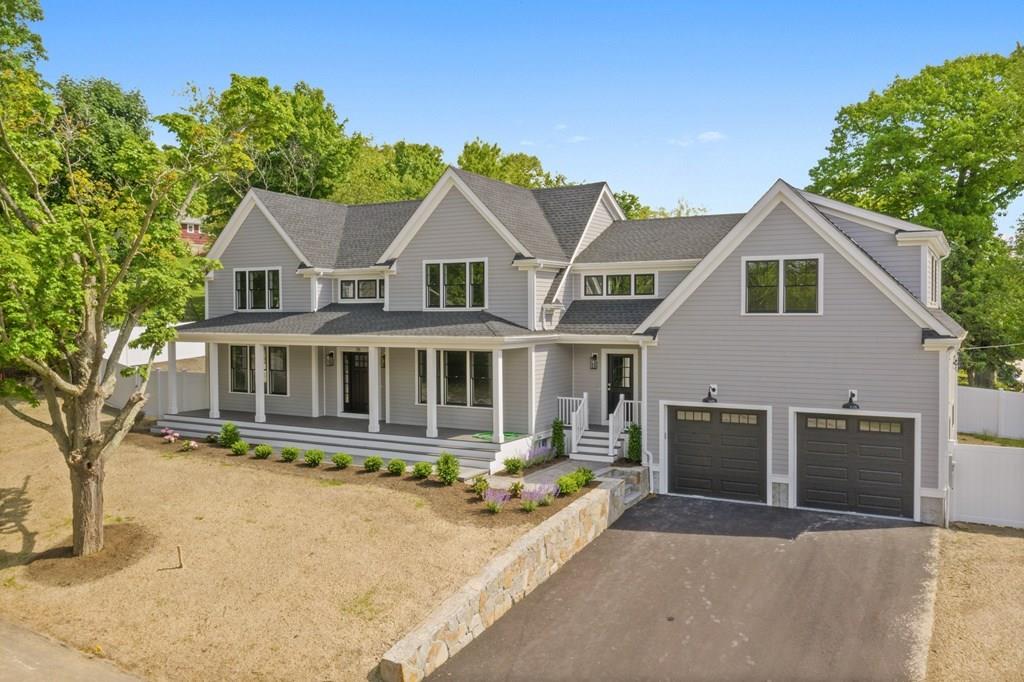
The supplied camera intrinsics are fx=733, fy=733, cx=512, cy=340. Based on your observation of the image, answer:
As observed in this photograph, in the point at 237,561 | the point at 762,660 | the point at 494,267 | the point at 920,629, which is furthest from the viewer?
the point at 494,267

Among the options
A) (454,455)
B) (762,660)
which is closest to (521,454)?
(454,455)

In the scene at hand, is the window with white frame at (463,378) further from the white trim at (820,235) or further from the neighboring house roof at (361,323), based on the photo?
the white trim at (820,235)

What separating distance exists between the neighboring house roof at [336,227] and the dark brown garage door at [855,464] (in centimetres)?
1532

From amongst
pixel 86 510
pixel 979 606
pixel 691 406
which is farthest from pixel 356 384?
pixel 979 606

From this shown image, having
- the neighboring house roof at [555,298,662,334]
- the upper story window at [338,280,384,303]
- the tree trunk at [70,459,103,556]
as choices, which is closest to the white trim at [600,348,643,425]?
the neighboring house roof at [555,298,662,334]

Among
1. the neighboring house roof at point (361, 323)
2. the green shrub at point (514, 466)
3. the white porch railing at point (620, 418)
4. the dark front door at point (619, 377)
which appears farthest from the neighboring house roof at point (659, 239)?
the green shrub at point (514, 466)

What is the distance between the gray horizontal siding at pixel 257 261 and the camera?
83.3 ft

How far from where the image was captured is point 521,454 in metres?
19.7

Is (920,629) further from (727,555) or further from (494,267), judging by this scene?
(494,267)

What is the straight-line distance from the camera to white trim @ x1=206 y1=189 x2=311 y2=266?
2508cm

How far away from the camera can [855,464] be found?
52.2 feet

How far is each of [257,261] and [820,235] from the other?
18.8 metres

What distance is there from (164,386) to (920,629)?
23447 mm

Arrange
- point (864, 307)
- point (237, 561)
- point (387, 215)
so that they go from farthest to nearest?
point (387, 215) → point (864, 307) → point (237, 561)
